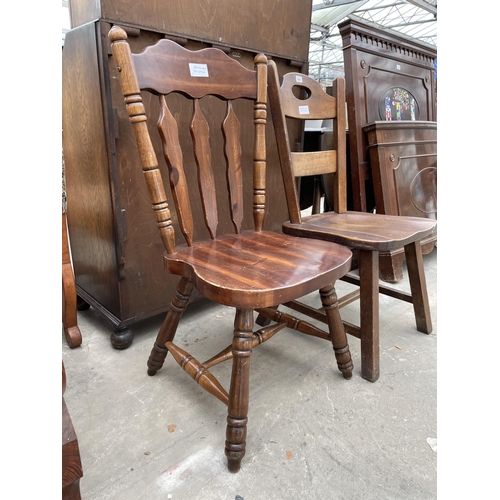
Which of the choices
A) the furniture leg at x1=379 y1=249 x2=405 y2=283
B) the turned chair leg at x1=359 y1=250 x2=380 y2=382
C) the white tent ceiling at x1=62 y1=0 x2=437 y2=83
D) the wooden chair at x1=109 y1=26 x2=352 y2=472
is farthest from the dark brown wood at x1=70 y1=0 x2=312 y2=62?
the white tent ceiling at x1=62 y1=0 x2=437 y2=83

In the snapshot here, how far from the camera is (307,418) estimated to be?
44.9 inches

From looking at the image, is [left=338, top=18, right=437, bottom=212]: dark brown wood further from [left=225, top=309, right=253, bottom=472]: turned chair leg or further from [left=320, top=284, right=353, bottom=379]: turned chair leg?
[left=225, top=309, right=253, bottom=472]: turned chair leg

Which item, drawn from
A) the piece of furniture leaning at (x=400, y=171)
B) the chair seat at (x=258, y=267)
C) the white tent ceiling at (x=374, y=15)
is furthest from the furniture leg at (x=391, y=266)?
the white tent ceiling at (x=374, y=15)

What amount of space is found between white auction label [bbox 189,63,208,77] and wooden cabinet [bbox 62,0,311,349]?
0.98 ft

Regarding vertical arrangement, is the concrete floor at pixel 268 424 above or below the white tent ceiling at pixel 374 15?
below

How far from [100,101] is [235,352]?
97cm

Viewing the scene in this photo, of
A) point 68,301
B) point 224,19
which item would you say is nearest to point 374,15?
point 224,19

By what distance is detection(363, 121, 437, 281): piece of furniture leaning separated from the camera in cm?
205

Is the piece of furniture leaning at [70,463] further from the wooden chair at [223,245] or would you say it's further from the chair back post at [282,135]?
the chair back post at [282,135]

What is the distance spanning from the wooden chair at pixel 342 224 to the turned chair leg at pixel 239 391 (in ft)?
1.59

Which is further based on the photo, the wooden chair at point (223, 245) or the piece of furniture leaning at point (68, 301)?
the piece of furniture leaning at point (68, 301)

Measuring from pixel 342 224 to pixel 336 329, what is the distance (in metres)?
0.39

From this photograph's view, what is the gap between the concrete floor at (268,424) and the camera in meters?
0.92
